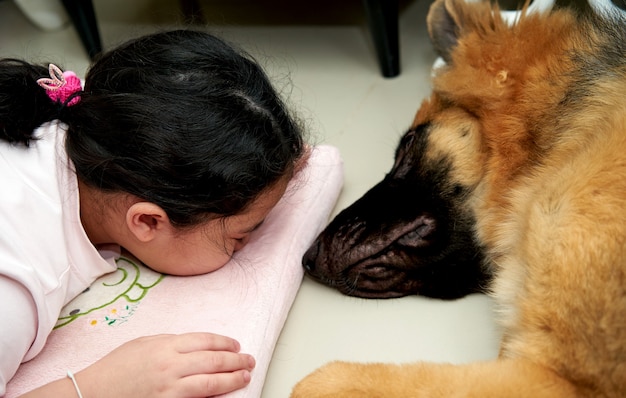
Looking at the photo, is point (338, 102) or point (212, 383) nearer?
point (212, 383)

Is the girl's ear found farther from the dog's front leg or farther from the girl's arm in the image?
the dog's front leg

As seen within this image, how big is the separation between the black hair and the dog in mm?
389

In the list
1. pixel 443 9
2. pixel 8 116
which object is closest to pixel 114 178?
pixel 8 116

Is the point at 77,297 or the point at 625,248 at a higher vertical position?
the point at 625,248

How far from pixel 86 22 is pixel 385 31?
1.24 m

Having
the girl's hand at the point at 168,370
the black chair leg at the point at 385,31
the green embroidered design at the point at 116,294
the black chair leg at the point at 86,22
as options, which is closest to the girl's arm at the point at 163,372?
the girl's hand at the point at 168,370

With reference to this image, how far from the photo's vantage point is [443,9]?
5.49ft

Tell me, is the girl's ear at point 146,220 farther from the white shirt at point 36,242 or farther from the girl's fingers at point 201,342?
the girl's fingers at point 201,342

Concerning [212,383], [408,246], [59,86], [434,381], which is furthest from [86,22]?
[434,381]

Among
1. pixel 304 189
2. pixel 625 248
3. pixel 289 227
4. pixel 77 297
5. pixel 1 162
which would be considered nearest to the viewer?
pixel 625 248

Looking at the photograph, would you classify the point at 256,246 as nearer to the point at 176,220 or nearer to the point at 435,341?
the point at 176,220

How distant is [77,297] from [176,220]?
0.35 metres

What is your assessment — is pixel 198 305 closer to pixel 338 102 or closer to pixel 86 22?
pixel 338 102

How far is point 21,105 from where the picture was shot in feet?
4.71
